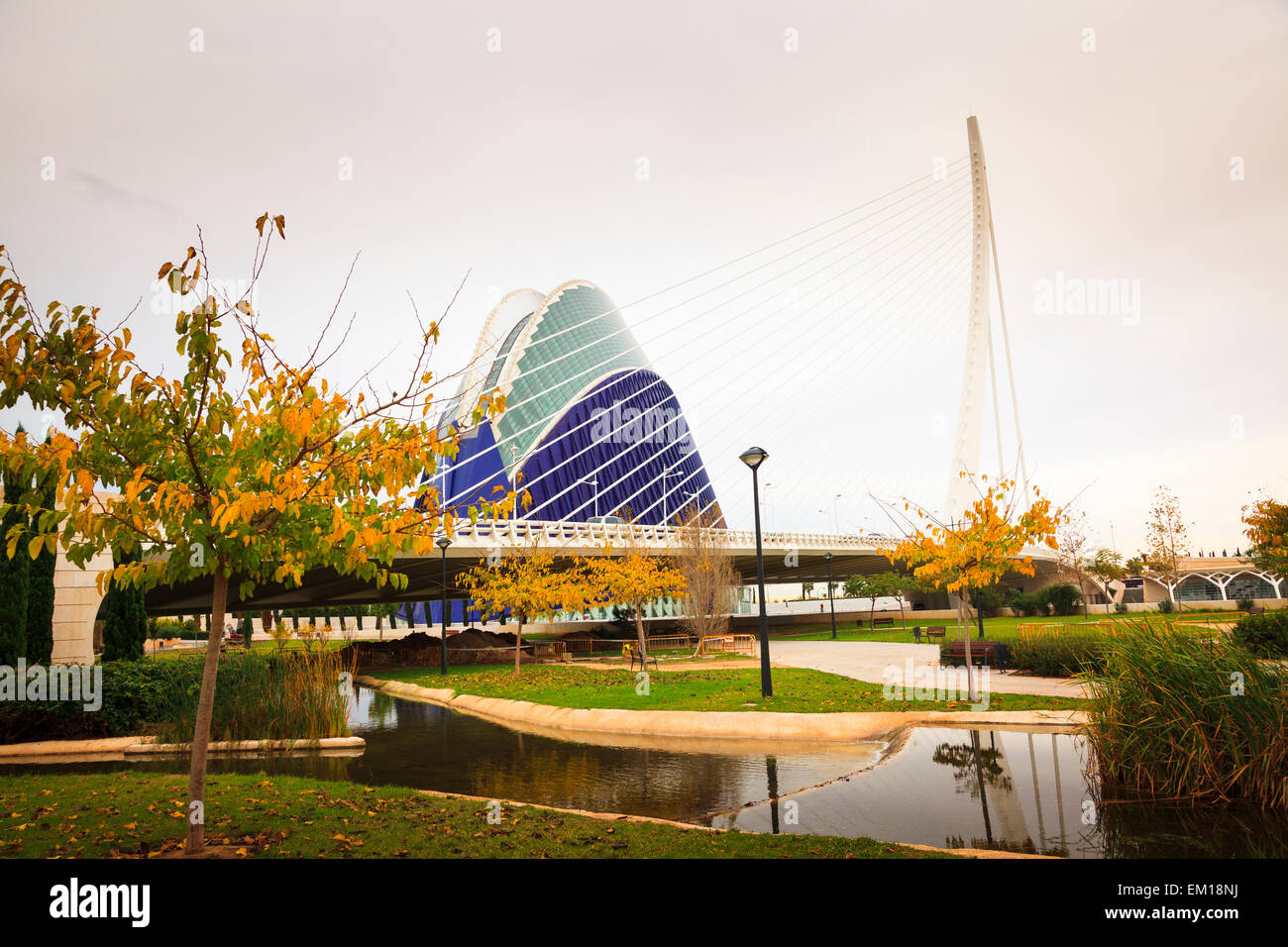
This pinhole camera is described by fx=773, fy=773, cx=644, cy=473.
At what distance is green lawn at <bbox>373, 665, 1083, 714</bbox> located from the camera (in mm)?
14797

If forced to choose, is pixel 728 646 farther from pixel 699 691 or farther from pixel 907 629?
pixel 907 629

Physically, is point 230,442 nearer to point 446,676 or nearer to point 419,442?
point 419,442

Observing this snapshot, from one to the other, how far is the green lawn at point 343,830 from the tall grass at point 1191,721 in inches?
Result: 160

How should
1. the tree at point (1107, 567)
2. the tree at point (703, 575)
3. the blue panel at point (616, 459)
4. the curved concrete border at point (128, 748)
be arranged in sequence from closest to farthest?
1. the curved concrete border at point (128, 748)
2. the tree at point (703, 575)
3. the tree at point (1107, 567)
4. the blue panel at point (616, 459)

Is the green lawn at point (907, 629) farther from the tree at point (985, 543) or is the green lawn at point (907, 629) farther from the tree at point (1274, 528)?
the tree at point (985, 543)

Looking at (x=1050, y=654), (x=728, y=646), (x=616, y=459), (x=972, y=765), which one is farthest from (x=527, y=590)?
(x=616, y=459)

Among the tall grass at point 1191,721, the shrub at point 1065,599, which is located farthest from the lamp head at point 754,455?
the shrub at point 1065,599

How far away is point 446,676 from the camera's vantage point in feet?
87.5

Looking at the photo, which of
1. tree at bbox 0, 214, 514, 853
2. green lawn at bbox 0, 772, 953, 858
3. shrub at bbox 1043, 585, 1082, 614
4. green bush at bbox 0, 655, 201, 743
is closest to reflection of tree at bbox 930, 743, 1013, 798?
green lawn at bbox 0, 772, 953, 858

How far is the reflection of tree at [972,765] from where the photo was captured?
356 inches

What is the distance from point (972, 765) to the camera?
1025 cm

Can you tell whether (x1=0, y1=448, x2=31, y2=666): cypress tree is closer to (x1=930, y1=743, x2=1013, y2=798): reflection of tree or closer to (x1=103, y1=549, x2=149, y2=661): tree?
(x1=103, y1=549, x2=149, y2=661): tree

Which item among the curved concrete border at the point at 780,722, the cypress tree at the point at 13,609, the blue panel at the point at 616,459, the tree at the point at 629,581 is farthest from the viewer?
the blue panel at the point at 616,459

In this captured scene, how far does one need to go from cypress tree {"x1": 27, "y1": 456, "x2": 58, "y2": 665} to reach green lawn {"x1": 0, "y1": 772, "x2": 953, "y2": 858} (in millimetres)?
8725
